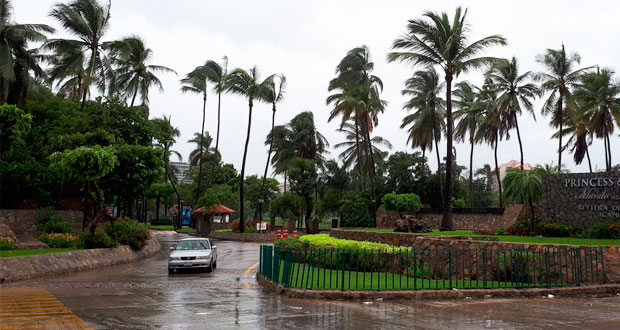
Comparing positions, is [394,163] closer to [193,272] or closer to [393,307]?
[193,272]

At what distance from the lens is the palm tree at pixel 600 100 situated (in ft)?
127

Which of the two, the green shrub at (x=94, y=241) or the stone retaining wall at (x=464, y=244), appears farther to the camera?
the green shrub at (x=94, y=241)

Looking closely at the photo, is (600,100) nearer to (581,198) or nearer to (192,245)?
(581,198)

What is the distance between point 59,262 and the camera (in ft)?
62.8

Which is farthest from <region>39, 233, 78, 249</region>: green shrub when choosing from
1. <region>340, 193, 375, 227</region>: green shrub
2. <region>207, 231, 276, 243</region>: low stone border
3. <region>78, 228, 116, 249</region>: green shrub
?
<region>340, 193, 375, 227</region>: green shrub

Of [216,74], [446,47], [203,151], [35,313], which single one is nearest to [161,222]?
[203,151]

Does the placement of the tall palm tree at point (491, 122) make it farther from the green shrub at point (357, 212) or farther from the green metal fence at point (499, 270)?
the green metal fence at point (499, 270)

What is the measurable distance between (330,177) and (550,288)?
132ft

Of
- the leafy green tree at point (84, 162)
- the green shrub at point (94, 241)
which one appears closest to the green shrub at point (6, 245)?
the green shrub at point (94, 241)

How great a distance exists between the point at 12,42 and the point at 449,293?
99.3 feet

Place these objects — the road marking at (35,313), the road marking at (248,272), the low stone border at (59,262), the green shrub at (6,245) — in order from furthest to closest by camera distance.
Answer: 1. the green shrub at (6,245)
2. the low stone border at (59,262)
3. the road marking at (248,272)
4. the road marking at (35,313)

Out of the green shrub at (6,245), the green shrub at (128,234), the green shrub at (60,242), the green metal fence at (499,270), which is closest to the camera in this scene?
the green metal fence at (499,270)

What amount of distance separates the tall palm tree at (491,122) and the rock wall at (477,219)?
8393 mm

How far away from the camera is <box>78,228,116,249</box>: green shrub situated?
75.6 feet
